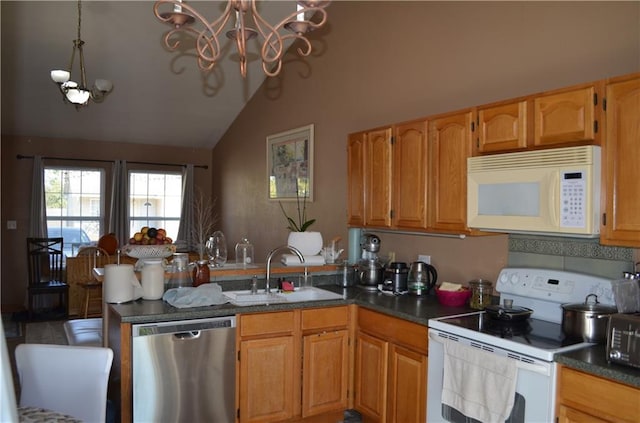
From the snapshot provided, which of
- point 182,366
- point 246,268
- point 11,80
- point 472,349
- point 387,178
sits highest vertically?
point 11,80

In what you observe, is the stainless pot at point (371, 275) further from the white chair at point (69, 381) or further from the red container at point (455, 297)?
the white chair at point (69, 381)

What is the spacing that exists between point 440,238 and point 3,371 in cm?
306

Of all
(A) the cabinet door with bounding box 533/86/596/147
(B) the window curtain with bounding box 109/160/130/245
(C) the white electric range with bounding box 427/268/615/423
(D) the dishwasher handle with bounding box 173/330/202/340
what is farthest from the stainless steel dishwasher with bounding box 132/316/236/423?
(B) the window curtain with bounding box 109/160/130/245

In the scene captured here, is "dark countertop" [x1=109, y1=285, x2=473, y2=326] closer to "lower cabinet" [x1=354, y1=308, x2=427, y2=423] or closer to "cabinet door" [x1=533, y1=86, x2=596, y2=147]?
"lower cabinet" [x1=354, y1=308, x2=427, y2=423]

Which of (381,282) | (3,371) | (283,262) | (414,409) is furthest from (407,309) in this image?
(3,371)

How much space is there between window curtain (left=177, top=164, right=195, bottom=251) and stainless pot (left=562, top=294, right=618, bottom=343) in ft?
20.1

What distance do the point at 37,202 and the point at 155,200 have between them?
62.3 inches

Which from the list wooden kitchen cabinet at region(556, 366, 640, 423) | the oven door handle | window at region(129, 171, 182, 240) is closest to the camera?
wooden kitchen cabinet at region(556, 366, 640, 423)

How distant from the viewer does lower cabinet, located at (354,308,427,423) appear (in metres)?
2.68

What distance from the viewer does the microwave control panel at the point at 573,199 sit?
2.22 m

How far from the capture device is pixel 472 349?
7.59 ft

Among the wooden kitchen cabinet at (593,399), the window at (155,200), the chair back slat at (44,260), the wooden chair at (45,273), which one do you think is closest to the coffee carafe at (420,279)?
the wooden kitchen cabinet at (593,399)

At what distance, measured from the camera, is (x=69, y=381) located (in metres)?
2.03

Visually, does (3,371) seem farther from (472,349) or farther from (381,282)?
(381,282)
